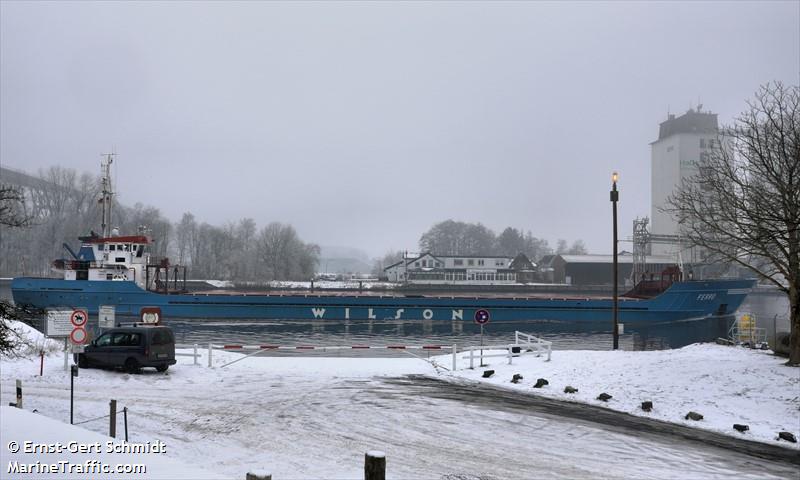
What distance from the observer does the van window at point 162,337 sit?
16.7 m

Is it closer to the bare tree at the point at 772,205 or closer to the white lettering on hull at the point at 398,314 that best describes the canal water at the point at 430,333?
the white lettering on hull at the point at 398,314

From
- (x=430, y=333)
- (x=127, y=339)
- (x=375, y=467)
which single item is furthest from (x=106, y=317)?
(x=430, y=333)

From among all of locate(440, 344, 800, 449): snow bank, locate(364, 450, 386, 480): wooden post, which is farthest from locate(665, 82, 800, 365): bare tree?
locate(364, 450, 386, 480): wooden post

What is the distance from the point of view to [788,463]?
9.43m

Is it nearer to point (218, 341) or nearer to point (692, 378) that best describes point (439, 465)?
point (692, 378)

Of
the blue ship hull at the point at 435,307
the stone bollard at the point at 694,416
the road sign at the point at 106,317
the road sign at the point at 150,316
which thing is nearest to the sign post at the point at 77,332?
the road sign at the point at 106,317

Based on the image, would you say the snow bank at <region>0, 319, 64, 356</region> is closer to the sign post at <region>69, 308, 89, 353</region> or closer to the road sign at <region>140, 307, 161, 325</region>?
the road sign at <region>140, 307, 161, 325</region>

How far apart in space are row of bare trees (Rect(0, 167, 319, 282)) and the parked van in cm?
7474

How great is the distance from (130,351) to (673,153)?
11387cm

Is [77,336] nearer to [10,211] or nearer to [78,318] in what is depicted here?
[78,318]

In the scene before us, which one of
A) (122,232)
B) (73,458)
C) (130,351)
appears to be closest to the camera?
(73,458)

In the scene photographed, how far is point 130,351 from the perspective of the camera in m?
16.5

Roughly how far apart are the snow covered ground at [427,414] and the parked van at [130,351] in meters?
0.41

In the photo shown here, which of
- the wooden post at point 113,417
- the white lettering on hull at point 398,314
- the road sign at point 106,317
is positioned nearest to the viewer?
the wooden post at point 113,417
